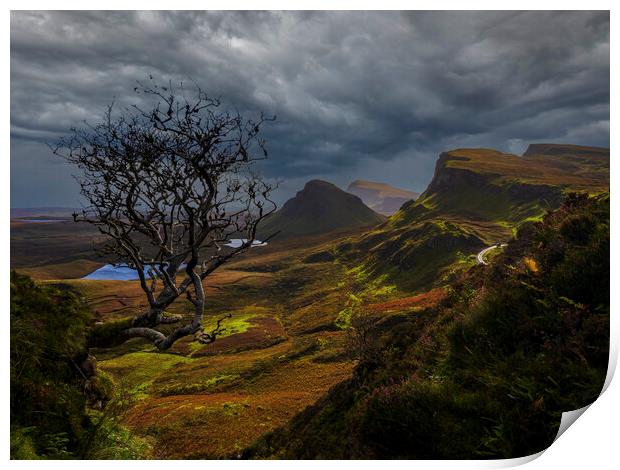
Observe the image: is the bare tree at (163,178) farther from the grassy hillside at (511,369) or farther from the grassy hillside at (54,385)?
the grassy hillside at (511,369)

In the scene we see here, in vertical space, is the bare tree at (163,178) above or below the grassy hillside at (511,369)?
above

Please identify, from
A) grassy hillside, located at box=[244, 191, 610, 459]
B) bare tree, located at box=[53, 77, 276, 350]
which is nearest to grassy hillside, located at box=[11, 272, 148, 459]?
bare tree, located at box=[53, 77, 276, 350]

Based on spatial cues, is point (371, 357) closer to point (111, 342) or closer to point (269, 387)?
point (111, 342)

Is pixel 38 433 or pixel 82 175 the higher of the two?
pixel 82 175

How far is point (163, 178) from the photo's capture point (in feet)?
36.8

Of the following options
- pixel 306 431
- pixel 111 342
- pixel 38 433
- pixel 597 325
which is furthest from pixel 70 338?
pixel 597 325

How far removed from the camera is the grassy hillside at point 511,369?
628cm

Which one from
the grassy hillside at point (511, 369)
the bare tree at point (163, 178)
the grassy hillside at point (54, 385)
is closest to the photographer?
the grassy hillside at point (511, 369)

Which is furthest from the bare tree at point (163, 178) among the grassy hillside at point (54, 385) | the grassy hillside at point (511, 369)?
the grassy hillside at point (511, 369)

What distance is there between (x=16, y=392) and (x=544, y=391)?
994 cm

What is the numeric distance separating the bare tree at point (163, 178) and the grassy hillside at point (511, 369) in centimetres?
552

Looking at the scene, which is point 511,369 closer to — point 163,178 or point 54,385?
point 54,385

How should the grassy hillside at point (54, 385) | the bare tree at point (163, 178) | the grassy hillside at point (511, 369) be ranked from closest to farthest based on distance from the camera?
the grassy hillside at point (511, 369)
the grassy hillside at point (54, 385)
the bare tree at point (163, 178)
